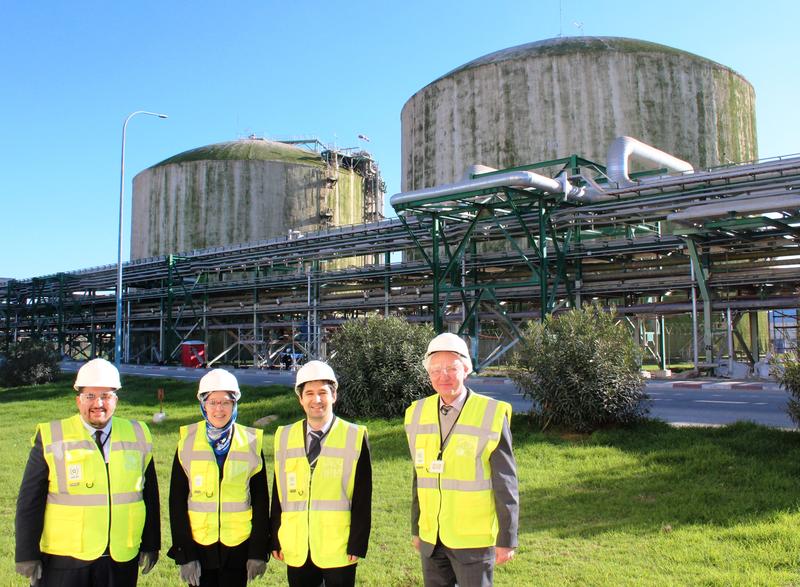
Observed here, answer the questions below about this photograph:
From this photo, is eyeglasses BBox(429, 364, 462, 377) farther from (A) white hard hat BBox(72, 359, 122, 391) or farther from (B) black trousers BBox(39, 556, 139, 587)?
(B) black trousers BBox(39, 556, 139, 587)

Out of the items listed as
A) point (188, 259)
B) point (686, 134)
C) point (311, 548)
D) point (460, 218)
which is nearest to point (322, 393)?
point (311, 548)

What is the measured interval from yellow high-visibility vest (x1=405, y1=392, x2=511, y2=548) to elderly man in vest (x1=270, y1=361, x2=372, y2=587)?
360 millimetres

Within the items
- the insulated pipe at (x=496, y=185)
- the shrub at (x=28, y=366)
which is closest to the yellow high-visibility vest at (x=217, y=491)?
the insulated pipe at (x=496, y=185)

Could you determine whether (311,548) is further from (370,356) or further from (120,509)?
(370,356)

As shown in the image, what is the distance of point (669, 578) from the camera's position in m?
5.13

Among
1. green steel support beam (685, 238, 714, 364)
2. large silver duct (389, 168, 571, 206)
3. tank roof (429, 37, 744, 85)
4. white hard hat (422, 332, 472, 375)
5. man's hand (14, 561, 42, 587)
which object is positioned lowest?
man's hand (14, 561, 42, 587)

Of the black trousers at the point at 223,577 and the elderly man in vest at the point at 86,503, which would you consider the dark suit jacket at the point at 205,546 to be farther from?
the elderly man in vest at the point at 86,503

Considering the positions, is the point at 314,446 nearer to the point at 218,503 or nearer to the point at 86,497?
the point at 218,503

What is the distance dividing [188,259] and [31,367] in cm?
1354

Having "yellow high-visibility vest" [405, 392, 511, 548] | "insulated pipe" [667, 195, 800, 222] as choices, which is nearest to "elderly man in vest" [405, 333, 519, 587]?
"yellow high-visibility vest" [405, 392, 511, 548]

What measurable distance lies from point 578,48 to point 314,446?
32675 mm

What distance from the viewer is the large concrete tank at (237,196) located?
172 ft

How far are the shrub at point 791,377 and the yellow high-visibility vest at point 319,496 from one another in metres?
7.33

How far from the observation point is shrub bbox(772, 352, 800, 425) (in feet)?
29.6
